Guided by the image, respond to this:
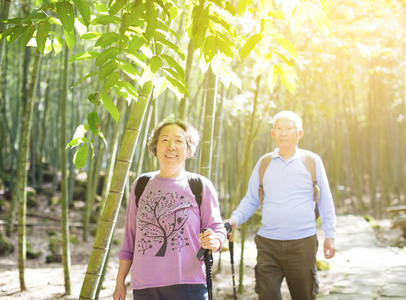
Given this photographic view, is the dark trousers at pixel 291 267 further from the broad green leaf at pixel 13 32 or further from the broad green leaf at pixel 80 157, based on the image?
the broad green leaf at pixel 13 32

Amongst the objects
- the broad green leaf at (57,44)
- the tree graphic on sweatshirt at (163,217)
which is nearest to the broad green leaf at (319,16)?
the tree graphic on sweatshirt at (163,217)

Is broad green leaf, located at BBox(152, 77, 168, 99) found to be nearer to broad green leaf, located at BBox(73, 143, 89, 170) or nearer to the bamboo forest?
the bamboo forest

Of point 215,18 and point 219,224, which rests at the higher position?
point 215,18

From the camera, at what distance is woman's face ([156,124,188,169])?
160 centimetres

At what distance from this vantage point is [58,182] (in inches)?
381

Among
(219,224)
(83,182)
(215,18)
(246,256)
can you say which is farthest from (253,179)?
(83,182)

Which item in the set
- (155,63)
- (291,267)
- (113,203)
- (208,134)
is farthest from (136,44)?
(291,267)

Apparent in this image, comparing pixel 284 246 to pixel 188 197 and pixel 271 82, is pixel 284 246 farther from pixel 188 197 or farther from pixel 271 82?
pixel 271 82

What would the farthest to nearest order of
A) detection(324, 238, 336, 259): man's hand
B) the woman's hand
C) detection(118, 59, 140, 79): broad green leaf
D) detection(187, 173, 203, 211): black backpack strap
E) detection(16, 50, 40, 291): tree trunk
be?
detection(16, 50, 40, 291): tree trunk → detection(324, 238, 336, 259): man's hand → detection(187, 173, 203, 211): black backpack strap → the woman's hand → detection(118, 59, 140, 79): broad green leaf

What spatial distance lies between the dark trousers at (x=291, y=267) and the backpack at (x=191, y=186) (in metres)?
0.76

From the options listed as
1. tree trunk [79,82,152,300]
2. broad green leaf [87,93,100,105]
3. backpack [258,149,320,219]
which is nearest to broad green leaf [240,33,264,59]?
broad green leaf [87,93,100,105]

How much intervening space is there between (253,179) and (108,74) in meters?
1.28

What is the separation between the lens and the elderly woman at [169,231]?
57.9 inches

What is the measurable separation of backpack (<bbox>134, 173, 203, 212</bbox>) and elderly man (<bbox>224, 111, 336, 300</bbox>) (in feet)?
1.86
